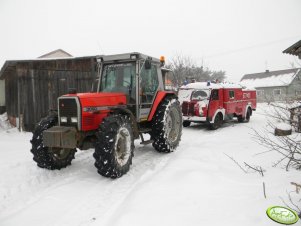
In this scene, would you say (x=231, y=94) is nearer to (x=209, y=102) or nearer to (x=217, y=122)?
(x=217, y=122)

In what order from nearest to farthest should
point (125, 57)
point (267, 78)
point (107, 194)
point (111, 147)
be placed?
point (107, 194), point (111, 147), point (125, 57), point (267, 78)

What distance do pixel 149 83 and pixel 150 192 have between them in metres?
3.11

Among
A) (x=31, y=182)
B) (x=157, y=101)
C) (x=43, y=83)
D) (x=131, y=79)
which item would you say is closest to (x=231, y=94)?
(x=157, y=101)

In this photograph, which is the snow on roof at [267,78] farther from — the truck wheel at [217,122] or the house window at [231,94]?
the truck wheel at [217,122]

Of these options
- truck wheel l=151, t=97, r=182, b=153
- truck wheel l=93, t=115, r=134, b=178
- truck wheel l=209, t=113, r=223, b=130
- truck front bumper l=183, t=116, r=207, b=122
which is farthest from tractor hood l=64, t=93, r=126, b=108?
truck wheel l=209, t=113, r=223, b=130

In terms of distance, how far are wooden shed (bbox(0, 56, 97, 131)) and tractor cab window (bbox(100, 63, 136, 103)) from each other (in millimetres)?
4659

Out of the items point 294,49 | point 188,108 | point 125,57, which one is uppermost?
point 294,49

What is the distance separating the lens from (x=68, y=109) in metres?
5.11

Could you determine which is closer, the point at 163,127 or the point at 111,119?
the point at 111,119

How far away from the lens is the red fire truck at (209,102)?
10797 mm

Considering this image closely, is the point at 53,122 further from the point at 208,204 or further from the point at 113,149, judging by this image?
the point at 208,204

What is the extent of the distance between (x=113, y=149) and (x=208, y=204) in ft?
6.12

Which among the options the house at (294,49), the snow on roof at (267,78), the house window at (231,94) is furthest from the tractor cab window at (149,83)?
the snow on roof at (267,78)

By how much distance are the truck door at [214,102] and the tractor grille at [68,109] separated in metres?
6.75
